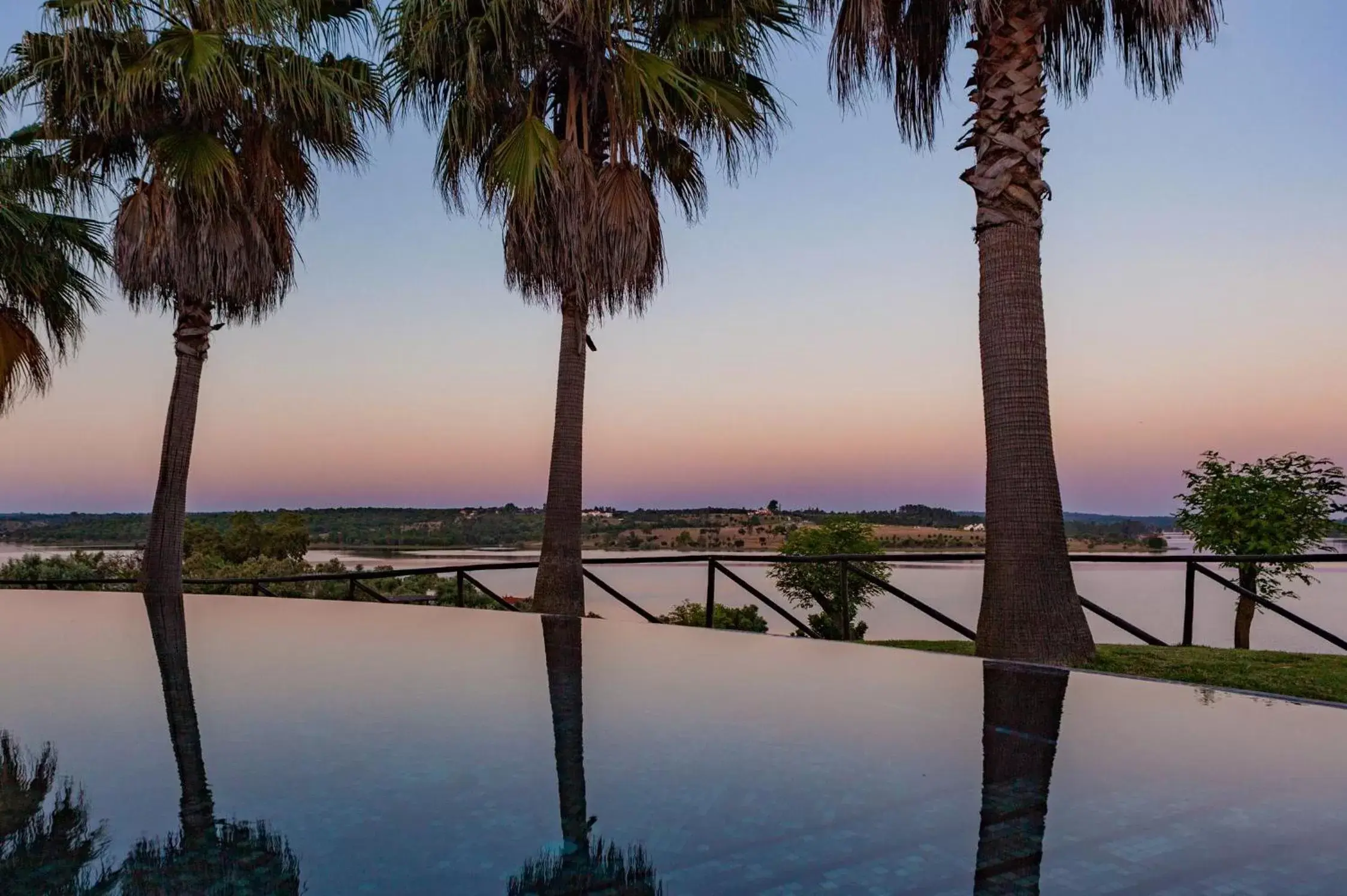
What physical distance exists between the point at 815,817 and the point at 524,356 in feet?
58.2

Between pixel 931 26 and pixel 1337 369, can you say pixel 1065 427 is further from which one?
pixel 931 26

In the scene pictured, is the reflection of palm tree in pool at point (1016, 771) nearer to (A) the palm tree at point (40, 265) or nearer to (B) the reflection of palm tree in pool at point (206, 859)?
(B) the reflection of palm tree in pool at point (206, 859)

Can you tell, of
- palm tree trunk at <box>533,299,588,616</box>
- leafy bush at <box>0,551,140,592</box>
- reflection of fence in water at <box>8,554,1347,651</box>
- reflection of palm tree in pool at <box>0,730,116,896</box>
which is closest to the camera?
reflection of palm tree in pool at <box>0,730,116,896</box>

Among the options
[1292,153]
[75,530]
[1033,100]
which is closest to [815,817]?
[1033,100]

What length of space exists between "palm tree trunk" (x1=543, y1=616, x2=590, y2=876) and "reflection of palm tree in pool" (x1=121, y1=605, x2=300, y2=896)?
13.5 inches

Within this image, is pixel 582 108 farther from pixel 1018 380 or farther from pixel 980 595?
pixel 980 595

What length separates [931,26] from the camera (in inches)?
279

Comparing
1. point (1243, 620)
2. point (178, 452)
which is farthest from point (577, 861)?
point (1243, 620)

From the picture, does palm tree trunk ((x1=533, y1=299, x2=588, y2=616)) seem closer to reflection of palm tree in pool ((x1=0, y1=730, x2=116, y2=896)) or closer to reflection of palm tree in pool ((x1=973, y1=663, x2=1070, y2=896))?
reflection of palm tree in pool ((x1=973, y1=663, x2=1070, y2=896))

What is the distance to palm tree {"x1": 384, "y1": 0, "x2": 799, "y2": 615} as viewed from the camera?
28.9 ft

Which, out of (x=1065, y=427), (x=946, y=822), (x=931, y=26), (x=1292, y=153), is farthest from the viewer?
(x=1065, y=427)

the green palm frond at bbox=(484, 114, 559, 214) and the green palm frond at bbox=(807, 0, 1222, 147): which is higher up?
the green palm frond at bbox=(807, 0, 1222, 147)

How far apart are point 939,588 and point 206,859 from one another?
29.0ft

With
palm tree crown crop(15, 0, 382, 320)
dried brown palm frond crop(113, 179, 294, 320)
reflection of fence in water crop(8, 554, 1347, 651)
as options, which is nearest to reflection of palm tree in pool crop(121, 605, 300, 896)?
reflection of fence in water crop(8, 554, 1347, 651)
